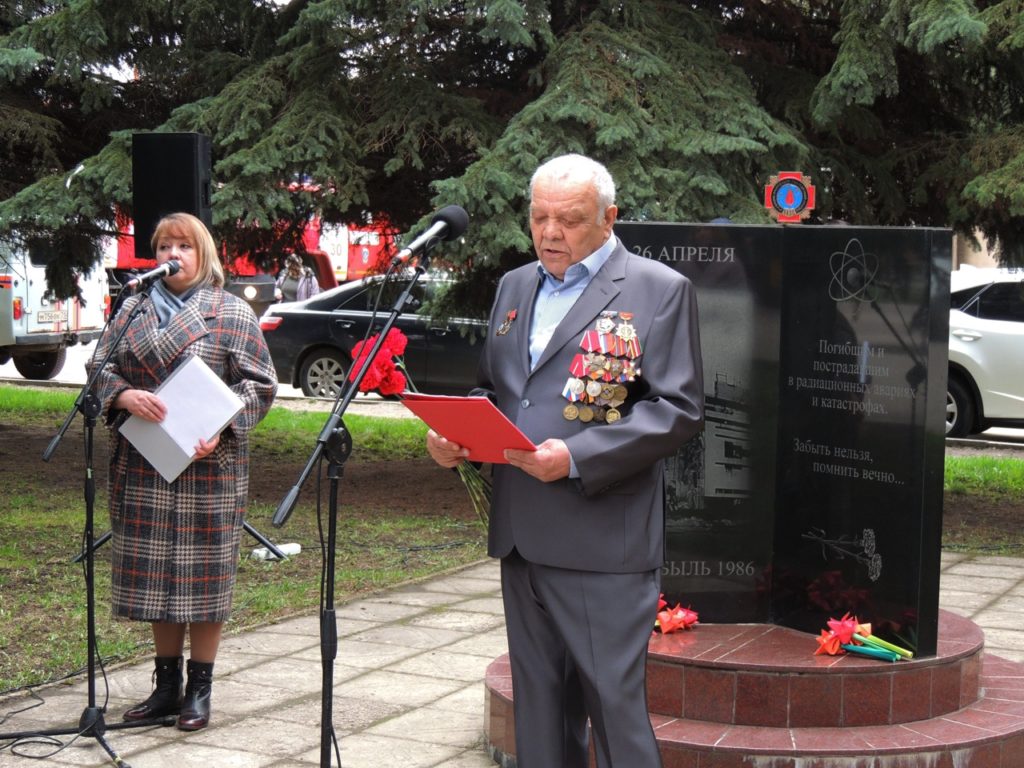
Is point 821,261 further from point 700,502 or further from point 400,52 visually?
point 400,52

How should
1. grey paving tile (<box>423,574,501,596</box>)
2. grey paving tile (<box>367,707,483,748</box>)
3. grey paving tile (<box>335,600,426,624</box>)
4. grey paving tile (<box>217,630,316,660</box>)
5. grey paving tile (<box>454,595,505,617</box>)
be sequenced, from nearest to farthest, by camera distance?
grey paving tile (<box>367,707,483,748</box>), grey paving tile (<box>217,630,316,660</box>), grey paving tile (<box>335,600,426,624</box>), grey paving tile (<box>454,595,505,617</box>), grey paving tile (<box>423,574,501,596</box>)

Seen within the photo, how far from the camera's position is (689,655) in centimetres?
472

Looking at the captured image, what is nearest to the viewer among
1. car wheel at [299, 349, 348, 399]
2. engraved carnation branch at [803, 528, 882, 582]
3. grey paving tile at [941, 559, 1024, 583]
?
engraved carnation branch at [803, 528, 882, 582]

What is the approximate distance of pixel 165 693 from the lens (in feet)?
17.5

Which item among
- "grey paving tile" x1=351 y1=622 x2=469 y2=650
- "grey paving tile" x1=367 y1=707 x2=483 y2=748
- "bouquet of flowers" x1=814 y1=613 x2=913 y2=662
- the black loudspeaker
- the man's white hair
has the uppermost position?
the black loudspeaker

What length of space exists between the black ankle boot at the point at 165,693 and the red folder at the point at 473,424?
8.01ft

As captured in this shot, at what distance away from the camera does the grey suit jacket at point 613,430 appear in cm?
334

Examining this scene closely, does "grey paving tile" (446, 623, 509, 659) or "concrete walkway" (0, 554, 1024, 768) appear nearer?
"concrete walkway" (0, 554, 1024, 768)

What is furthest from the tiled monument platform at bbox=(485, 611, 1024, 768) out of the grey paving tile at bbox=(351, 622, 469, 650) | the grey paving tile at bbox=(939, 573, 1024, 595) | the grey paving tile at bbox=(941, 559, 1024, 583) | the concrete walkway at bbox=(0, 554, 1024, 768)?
the grey paving tile at bbox=(941, 559, 1024, 583)

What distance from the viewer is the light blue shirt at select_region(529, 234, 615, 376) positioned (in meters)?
3.54

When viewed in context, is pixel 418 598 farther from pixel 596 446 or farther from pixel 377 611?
pixel 596 446

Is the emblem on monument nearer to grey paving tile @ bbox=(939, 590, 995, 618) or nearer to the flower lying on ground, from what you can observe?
the flower lying on ground

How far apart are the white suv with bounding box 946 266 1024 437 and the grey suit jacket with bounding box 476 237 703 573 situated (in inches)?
458

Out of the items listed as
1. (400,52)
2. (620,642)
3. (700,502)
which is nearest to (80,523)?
(400,52)
